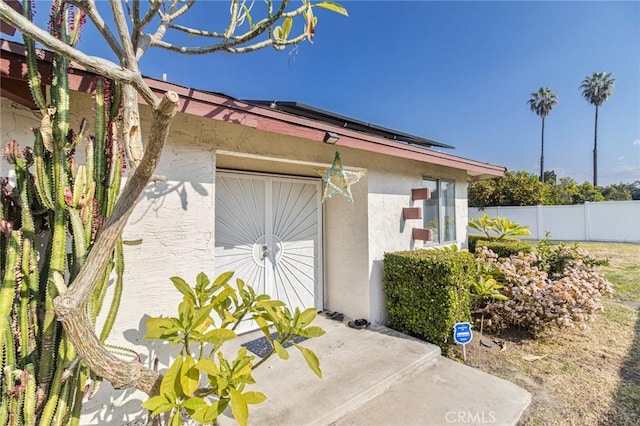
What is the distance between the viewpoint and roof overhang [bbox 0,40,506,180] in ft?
Result: 6.22

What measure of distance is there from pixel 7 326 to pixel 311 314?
1982 millimetres

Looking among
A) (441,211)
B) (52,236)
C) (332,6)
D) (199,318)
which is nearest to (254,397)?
(199,318)

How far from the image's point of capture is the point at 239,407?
163cm

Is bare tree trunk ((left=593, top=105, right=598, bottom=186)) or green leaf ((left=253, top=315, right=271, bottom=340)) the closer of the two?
green leaf ((left=253, top=315, right=271, bottom=340))

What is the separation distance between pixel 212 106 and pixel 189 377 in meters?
2.46

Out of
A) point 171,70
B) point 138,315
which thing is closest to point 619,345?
point 138,315

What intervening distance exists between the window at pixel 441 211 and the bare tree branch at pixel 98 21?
236 inches

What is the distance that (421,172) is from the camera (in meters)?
6.32

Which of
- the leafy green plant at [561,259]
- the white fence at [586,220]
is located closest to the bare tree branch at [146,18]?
the leafy green plant at [561,259]

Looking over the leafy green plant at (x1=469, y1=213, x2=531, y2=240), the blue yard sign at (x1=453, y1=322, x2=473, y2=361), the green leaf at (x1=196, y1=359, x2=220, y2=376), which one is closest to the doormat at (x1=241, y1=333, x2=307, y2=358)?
the blue yard sign at (x1=453, y1=322, x2=473, y2=361)

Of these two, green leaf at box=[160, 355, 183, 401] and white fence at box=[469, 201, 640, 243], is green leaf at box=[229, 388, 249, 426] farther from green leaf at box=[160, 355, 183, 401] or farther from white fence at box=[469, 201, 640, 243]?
white fence at box=[469, 201, 640, 243]

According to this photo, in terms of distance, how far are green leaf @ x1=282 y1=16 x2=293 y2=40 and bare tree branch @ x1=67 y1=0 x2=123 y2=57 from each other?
1233 mm

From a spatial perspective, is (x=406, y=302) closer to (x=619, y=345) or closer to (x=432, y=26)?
(x=619, y=345)

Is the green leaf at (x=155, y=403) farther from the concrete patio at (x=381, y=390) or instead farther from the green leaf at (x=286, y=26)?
the green leaf at (x=286, y=26)
